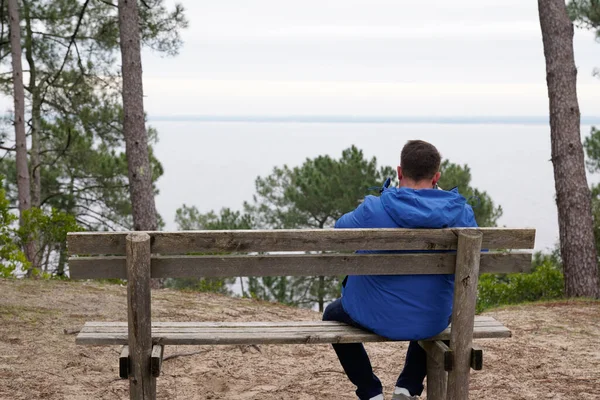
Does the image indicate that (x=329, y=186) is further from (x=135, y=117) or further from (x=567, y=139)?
(x=567, y=139)

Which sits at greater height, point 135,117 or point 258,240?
point 135,117

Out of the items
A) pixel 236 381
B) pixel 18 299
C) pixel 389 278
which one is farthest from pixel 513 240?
pixel 18 299

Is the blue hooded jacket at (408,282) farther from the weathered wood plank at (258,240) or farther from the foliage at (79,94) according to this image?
the foliage at (79,94)

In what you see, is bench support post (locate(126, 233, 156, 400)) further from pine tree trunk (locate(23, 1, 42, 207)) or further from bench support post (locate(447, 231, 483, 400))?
pine tree trunk (locate(23, 1, 42, 207))

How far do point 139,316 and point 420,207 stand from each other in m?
1.32

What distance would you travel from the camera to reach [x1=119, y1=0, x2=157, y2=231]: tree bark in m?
8.92

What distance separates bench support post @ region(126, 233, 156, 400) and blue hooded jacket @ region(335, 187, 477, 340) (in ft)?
2.97

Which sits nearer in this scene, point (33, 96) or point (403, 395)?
point (403, 395)

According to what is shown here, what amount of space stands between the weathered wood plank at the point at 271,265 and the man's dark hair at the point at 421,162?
0.36 meters

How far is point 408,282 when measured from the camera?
10.8 ft

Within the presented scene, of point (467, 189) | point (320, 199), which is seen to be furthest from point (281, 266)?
point (320, 199)

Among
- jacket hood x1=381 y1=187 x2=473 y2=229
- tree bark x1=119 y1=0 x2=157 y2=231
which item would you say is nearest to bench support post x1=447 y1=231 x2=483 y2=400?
jacket hood x1=381 y1=187 x2=473 y2=229

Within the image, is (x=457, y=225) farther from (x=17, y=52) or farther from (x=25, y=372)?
(x=17, y=52)

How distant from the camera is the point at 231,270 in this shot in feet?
10.3
